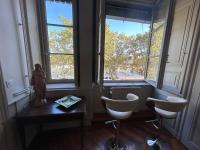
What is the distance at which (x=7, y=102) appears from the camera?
1198 mm

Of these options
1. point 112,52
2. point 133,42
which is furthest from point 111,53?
point 133,42

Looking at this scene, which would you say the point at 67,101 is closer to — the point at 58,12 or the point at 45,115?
the point at 45,115

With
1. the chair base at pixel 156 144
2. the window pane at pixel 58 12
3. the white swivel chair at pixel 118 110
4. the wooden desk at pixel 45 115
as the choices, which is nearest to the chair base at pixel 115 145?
the white swivel chair at pixel 118 110

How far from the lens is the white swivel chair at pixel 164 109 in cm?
140

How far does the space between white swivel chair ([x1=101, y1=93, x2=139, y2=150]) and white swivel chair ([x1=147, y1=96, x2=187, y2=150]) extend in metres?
0.33

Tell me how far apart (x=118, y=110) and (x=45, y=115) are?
91cm

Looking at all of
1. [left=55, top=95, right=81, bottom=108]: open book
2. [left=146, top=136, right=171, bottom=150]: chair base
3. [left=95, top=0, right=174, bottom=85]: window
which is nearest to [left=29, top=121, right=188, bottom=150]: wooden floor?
[left=146, top=136, right=171, bottom=150]: chair base

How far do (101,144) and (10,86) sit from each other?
1495mm

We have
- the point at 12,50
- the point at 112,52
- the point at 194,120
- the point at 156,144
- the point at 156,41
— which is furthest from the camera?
the point at 112,52

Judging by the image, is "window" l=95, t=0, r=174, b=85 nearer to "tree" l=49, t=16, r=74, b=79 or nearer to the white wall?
"tree" l=49, t=16, r=74, b=79

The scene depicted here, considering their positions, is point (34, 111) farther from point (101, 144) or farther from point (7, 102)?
point (101, 144)

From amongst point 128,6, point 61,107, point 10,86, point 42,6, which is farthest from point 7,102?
point 128,6

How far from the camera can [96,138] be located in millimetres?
1859

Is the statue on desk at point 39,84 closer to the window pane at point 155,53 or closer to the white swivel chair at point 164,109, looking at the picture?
the white swivel chair at point 164,109
